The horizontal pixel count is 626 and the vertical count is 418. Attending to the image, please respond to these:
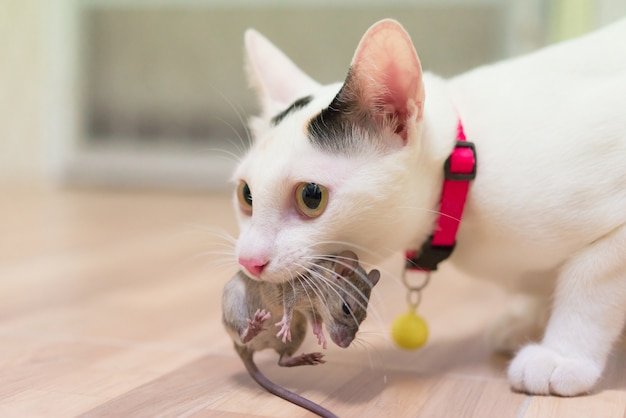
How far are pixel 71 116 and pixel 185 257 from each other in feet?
6.59

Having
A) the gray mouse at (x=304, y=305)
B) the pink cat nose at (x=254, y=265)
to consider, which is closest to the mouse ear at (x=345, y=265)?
the gray mouse at (x=304, y=305)

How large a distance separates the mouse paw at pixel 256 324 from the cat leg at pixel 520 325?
499mm

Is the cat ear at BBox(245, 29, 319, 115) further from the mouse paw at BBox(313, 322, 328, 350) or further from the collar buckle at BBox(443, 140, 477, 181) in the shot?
the mouse paw at BBox(313, 322, 328, 350)

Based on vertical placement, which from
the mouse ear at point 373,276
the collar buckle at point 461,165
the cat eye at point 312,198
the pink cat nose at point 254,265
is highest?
Answer: the collar buckle at point 461,165

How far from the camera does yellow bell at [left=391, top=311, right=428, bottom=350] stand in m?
1.27

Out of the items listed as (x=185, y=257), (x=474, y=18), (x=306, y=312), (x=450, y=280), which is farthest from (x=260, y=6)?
(x=306, y=312)

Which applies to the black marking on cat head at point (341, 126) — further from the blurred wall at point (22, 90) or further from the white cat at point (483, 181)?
the blurred wall at point (22, 90)

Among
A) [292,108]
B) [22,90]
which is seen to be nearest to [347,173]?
[292,108]

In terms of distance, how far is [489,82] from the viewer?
1264mm

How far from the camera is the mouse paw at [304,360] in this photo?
107 centimetres

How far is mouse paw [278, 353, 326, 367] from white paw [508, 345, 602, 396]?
281 millimetres

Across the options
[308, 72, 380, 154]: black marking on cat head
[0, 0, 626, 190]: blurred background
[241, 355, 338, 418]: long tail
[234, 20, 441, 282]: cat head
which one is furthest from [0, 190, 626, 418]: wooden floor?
[0, 0, 626, 190]: blurred background

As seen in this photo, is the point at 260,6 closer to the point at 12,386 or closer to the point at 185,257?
the point at 185,257

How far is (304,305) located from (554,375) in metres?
0.36
